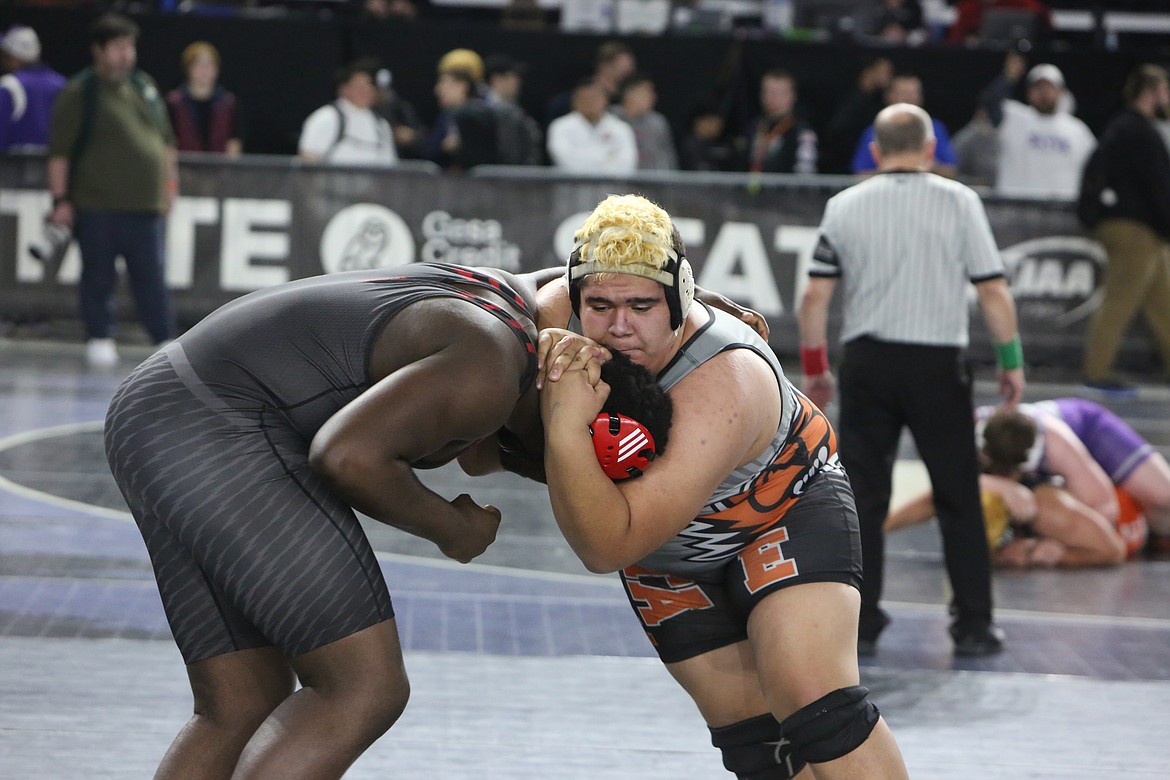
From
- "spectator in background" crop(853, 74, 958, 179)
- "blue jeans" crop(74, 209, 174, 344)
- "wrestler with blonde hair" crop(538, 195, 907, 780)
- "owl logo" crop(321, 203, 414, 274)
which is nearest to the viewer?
"wrestler with blonde hair" crop(538, 195, 907, 780)

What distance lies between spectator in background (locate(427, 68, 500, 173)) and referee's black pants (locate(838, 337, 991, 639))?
605 cm

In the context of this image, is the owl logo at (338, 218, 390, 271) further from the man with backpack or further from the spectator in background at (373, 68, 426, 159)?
the man with backpack

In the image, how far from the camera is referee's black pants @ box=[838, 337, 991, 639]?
17.4 ft

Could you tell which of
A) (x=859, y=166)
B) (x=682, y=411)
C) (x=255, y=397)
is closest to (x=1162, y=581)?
(x=682, y=411)

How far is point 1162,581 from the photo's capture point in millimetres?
6418

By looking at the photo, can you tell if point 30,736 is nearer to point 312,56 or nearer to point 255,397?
point 255,397

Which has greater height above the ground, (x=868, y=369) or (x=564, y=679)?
(x=868, y=369)

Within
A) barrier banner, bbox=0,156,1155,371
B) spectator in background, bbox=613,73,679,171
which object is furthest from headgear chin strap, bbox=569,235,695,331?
spectator in background, bbox=613,73,679,171

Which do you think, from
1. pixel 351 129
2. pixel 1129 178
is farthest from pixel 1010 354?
pixel 351 129

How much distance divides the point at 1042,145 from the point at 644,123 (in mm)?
2959

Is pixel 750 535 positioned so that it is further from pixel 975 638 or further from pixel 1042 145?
pixel 1042 145

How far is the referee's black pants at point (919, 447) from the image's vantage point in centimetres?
529

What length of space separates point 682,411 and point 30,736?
215 centimetres

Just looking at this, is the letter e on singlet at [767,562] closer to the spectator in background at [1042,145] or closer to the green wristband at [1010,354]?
the green wristband at [1010,354]
